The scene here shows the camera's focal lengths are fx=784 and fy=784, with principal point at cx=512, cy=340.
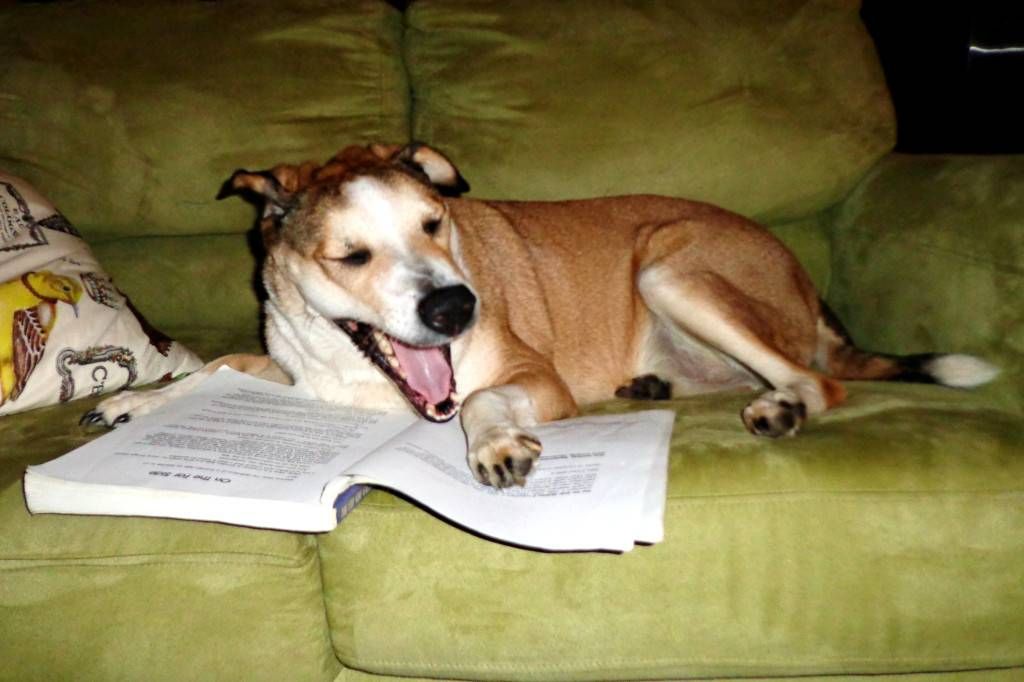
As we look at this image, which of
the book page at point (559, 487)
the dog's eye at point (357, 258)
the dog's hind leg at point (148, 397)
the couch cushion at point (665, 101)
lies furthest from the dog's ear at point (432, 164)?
the book page at point (559, 487)

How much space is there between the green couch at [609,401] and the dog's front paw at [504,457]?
0.46 feet

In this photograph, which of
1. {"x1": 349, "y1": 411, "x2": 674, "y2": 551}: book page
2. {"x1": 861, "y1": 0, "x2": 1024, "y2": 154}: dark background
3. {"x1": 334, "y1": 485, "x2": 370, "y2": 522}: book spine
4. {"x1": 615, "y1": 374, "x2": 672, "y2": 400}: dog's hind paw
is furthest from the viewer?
{"x1": 861, "y1": 0, "x2": 1024, "y2": 154}: dark background

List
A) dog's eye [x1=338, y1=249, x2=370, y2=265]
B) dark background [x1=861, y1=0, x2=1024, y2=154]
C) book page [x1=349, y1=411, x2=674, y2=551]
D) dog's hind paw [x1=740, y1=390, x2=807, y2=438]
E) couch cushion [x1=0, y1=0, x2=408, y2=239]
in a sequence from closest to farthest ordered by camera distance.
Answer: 1. book page [x1=349, y1=411, x2=674, y2=551]
2. dog's hind paw [x1=740, y1=390, x2=807, y2=438]
3. dog's eye [x1=338, y1=249, x2=370, y2=265]
4. couch cushion [x1=0, y1=0, x2=408, y2=239]
5. dark background [x1=861, y1=0, x2=1024, y2=154]

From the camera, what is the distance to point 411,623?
1.55 m

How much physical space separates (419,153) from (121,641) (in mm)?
1362

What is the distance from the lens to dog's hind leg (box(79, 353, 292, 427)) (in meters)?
1.94

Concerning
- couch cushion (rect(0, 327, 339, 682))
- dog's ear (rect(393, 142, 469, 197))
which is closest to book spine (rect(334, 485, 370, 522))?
couch cushion (rect(0, 327, 339, 682))

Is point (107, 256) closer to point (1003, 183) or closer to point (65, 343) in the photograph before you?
point (65, 343)

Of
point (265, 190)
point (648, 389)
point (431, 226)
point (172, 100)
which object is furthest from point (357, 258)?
point (172, 100)

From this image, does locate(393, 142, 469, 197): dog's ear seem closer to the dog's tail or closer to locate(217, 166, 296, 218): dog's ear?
locate(217, 166, 296, 218): dog's ear

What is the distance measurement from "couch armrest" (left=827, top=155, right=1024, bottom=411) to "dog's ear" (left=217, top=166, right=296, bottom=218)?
5.64ft

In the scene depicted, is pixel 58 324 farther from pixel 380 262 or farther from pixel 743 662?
pixel 743 662

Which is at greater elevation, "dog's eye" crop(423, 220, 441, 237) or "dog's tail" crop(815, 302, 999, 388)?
"dog's eye" crop(423, 220, 441, 237)

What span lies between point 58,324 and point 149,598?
36.2 inches
